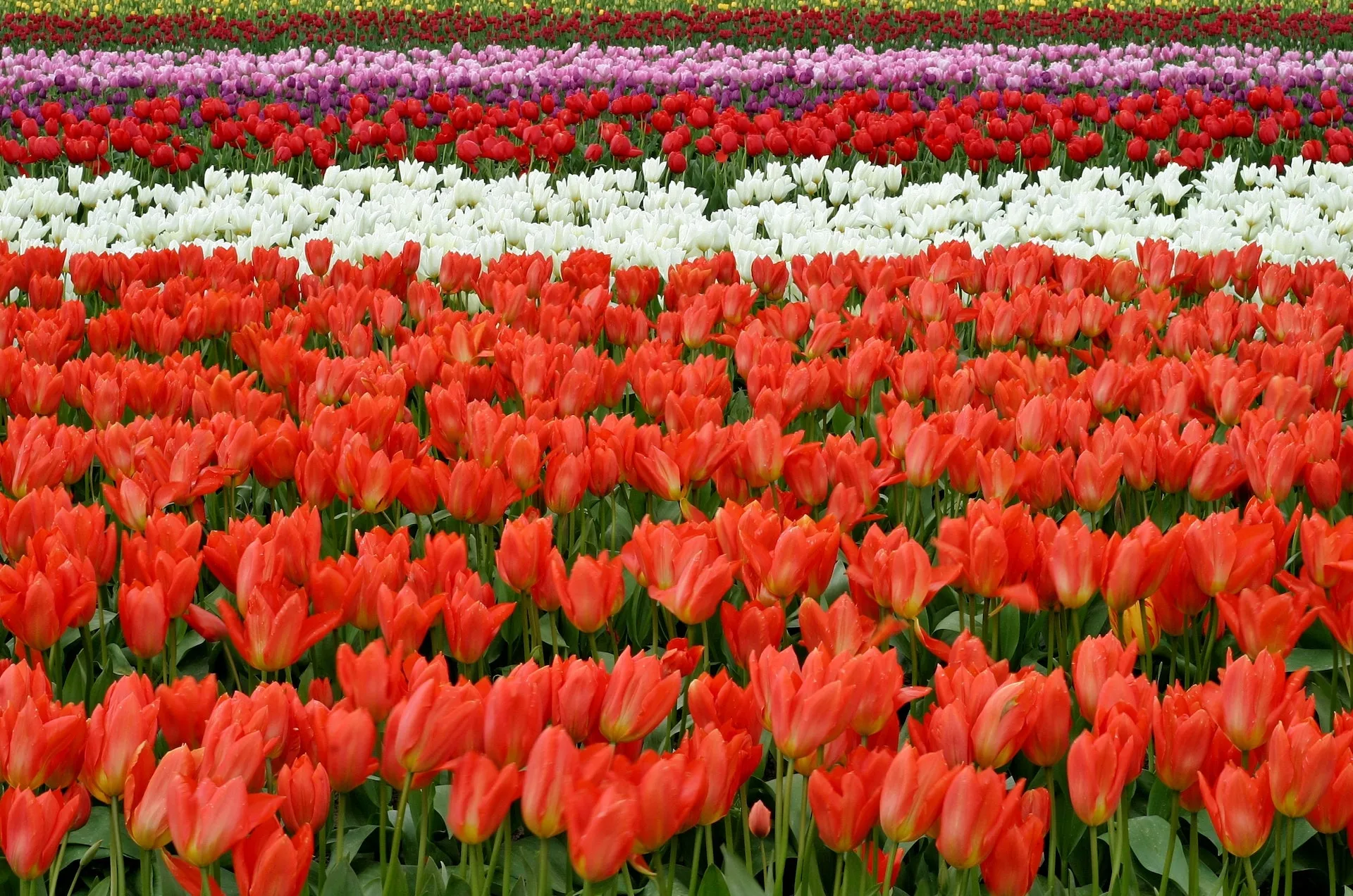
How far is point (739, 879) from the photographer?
181 centimetres

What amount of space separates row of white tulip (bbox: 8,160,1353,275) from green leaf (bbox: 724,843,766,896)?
381 cm

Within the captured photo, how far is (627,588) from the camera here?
2.75 metres

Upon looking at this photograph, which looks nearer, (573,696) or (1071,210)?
(573,696)

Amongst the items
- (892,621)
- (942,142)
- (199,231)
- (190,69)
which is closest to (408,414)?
(892,621)

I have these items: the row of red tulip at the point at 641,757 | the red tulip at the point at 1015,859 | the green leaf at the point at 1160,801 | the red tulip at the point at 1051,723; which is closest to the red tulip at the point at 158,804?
the row of red tulip at the point at 641,757

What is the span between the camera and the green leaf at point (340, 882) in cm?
173

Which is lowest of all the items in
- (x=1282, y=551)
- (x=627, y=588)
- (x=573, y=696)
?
(x=627, y=588)

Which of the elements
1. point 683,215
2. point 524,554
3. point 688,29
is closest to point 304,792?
point 524,554

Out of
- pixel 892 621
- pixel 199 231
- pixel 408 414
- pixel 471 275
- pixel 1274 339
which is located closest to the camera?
pixel 892 621

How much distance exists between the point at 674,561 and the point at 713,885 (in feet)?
1.70

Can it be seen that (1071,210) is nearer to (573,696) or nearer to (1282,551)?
(1282,551)

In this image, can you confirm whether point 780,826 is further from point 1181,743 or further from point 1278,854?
point 1278,854

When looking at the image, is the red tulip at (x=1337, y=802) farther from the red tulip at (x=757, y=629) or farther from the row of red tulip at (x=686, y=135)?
the row of red tulip at (x=686, y=135)

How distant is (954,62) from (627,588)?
12.2m
